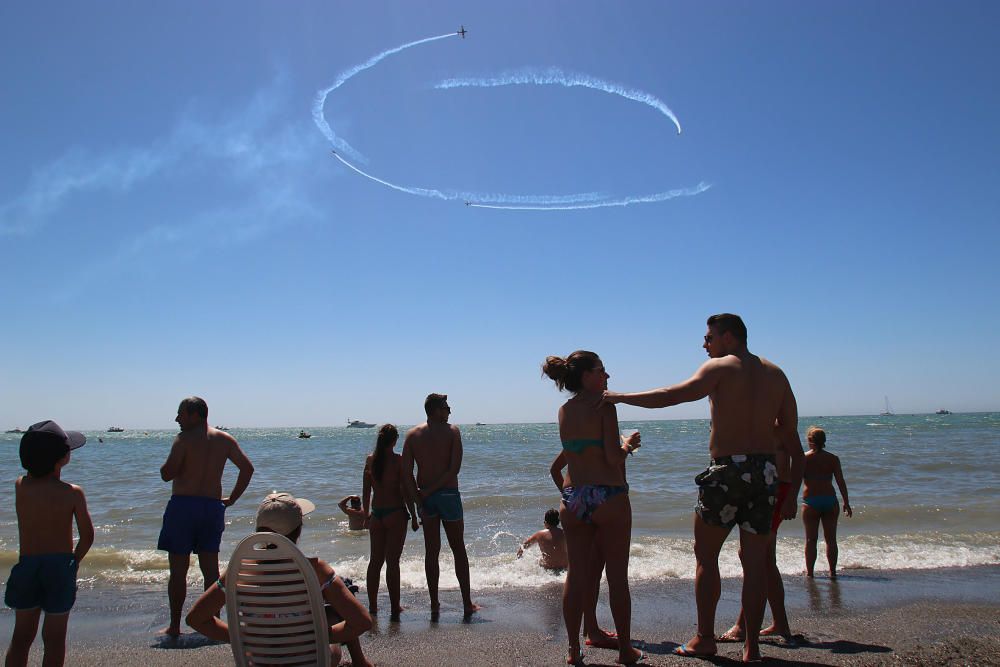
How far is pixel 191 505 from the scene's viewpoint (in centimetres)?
504

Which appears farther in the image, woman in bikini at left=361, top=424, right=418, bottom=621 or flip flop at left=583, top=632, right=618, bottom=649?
woman in bikini at left=361, top=424, right=418, bottom=621

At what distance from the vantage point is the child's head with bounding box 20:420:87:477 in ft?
12.0

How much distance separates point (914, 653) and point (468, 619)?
3145 mm

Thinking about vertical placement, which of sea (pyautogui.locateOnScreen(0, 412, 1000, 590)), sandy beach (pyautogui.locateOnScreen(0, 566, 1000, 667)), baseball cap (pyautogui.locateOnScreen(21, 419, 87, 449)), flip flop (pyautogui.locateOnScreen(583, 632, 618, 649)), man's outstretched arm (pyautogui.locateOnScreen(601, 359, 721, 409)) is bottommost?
sea (pyautogui.locateOnScreen(0, 412, 1000, 590))

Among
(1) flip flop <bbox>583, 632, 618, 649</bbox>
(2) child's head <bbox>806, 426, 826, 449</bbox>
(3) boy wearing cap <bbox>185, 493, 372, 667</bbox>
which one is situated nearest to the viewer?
(3) boy wearing cap <bbox>185, 493, 372, 667</bbox>

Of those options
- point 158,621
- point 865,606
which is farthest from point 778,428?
point 158,621

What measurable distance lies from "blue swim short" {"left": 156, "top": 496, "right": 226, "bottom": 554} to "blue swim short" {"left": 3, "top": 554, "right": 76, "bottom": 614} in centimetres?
131

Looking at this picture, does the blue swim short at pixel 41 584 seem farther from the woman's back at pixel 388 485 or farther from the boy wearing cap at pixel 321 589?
the woman's back at pixel 388 485

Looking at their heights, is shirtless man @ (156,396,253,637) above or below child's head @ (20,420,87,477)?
below

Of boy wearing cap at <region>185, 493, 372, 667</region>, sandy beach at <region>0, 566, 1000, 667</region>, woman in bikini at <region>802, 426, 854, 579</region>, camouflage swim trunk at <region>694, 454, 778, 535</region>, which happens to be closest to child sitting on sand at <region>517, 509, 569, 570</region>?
sandy beach at <region>0, 566, 1000, 667</region>

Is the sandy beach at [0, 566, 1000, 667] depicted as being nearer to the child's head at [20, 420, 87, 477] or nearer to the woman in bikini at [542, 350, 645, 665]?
the woman in bikini at [542, 350, 645, 665]

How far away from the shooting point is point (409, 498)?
559 centimetres

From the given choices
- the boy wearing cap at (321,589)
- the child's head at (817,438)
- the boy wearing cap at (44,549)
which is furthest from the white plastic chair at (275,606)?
the child's head at (817,438)

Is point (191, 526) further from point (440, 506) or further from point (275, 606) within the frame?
point (275, 606)
